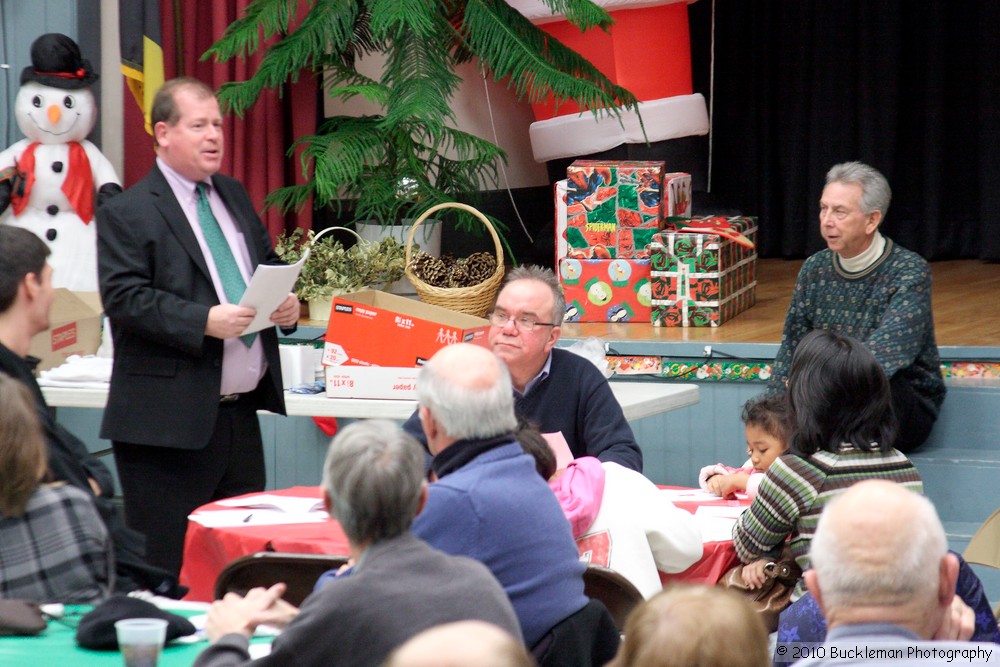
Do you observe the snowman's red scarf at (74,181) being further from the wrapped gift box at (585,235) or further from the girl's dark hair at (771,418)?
the girl's dark hair at (771,418)

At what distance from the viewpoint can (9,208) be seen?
552 centimetres

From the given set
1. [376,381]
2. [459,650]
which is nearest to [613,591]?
[459,650]

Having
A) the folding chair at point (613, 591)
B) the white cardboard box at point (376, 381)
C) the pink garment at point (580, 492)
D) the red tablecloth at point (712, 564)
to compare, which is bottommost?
the red tablecloth at point (712, 564)

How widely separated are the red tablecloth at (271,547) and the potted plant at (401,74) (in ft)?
8.56

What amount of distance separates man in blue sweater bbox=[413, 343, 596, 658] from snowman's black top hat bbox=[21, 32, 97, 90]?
366cm

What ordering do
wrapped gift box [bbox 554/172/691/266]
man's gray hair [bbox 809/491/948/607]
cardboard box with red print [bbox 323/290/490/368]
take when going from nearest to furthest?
man's gray hair [bbox 809/491/948/607]
cardboard box with red print [bbox 323/290/490/368]
wrapped gift box [bbox 554/172/691/266]

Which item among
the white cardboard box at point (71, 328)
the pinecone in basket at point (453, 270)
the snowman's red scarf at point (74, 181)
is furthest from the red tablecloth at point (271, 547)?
the snowman's red scarf at point (74, 181)

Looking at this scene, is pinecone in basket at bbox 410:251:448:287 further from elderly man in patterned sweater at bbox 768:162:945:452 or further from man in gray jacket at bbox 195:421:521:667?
man in gray jacket at bbox 195:421:521:667

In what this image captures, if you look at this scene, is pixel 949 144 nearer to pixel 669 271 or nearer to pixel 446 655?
pixel 669 271

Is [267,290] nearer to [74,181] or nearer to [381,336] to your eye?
[381,336]

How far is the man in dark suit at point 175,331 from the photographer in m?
3.15

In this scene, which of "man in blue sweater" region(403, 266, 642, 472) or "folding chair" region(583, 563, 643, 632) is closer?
"folding chair" region(583, 563, 643, 632)

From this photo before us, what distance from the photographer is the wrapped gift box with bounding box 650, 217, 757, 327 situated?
5312mm

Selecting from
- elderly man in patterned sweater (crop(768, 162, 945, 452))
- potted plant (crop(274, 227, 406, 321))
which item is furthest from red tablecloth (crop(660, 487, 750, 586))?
potted plant (crop(274, 227, 406, 321))
